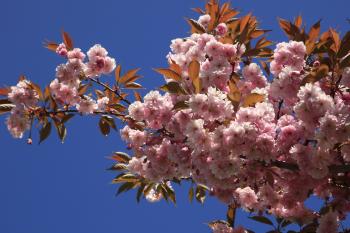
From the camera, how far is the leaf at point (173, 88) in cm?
331

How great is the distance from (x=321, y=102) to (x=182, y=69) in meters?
1.29

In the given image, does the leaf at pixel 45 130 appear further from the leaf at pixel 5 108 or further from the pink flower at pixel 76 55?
the pink flower at pixel 76 55

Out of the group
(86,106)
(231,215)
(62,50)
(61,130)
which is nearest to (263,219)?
(231,215)

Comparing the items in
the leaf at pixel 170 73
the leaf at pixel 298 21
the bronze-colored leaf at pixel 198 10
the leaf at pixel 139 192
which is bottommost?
the leaf at pixel 139 192

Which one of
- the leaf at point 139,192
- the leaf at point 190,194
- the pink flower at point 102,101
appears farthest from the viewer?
the leaf at point 190,194

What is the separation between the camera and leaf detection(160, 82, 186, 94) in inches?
130

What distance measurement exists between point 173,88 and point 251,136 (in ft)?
2.40

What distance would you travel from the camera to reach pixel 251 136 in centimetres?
298

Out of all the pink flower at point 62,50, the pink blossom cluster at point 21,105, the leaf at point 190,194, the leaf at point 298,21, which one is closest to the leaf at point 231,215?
the leaf at point 190,194

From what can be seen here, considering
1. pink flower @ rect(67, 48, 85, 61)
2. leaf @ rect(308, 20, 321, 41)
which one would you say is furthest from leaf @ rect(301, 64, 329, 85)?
pink flower @ rect(67, 48, 85, 61)

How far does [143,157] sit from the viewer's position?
148 inches

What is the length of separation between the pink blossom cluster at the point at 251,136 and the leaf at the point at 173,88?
76mm

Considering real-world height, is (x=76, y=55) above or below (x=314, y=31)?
below

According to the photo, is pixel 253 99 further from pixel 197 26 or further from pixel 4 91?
pixel 4 91
